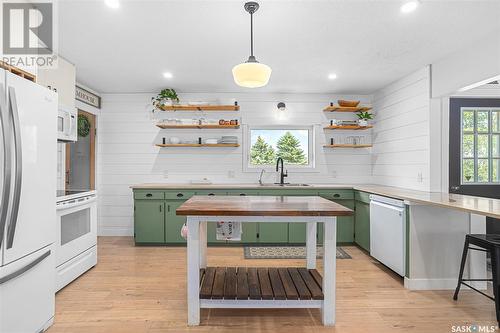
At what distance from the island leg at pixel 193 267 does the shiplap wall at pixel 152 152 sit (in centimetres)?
276

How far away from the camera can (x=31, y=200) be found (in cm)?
192

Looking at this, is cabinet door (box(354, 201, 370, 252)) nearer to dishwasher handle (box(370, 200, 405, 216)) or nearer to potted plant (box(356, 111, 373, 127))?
dishwasher handle (box(370, 200, 405, 216))

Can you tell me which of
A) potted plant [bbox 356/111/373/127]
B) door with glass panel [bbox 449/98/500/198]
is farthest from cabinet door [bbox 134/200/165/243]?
door with glass panel [bbox 449/98/500/198]

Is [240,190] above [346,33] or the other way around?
the other way around

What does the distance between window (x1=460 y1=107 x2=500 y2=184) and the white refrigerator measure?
4.30 metres

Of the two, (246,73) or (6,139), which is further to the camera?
(246,73)

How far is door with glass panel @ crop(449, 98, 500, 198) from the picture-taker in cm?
361

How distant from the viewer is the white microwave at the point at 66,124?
9.70ft

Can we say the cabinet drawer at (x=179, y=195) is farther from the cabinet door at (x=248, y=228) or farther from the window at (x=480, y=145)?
the window at (x=480, y=145)

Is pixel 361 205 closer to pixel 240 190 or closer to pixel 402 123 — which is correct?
pixel 402 123

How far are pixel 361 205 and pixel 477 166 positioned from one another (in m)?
1.44

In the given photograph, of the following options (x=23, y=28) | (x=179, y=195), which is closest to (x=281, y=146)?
(x=179, y=195)

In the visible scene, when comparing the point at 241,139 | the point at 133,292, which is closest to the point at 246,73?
the point at 133,292

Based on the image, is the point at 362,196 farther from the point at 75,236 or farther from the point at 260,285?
the point at 75,236
